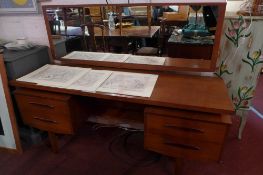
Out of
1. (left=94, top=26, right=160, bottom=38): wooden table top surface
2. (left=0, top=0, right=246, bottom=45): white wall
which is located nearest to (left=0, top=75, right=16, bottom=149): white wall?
(left=0, top=0, right=246, bottom=45): white wall

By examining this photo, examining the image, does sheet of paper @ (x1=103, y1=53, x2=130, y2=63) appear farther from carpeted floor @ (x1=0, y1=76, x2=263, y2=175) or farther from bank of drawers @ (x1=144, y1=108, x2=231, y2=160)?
carpeted floor @ (x1=0, y1=76, x2=263, y2=175)

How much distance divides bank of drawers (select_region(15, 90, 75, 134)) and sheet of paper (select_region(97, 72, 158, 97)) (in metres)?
0.28

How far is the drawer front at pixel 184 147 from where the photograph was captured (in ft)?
3.71

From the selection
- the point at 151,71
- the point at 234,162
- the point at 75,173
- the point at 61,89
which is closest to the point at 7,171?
the point at 75,173

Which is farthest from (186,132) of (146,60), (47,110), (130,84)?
(47,110)

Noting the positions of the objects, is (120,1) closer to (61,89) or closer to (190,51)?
(190,51)

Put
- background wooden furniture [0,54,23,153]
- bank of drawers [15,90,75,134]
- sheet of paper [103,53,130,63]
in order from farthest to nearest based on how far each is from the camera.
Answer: sheet of paper [103,53,130,63] → background wooden furniture [0,54,23,153] → bank of drawers [15,90,75,134]

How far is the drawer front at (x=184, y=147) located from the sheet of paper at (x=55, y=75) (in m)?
0.64

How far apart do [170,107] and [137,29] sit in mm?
709

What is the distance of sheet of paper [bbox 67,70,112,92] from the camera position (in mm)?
1285

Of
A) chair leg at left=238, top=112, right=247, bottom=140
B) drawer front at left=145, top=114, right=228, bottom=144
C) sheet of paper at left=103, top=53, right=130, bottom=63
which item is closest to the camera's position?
drawer front at left=145, top=114, right=228, bottom=144

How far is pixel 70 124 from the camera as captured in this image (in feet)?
4.54

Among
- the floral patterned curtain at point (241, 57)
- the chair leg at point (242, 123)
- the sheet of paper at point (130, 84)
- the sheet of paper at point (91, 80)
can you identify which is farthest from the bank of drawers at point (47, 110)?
the chair leg at point (242, 123)

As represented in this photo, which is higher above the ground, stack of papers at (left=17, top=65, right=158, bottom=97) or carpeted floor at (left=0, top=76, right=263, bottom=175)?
stack of papers at (left=17, top=65, right=158, bottom=97)
